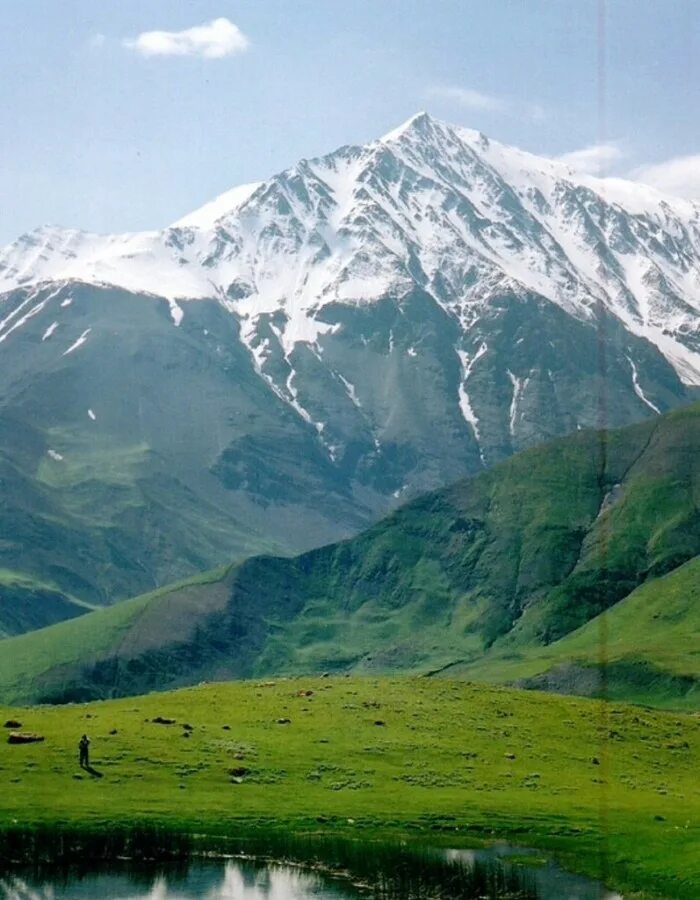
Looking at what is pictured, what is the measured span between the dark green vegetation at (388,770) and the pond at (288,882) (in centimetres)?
518

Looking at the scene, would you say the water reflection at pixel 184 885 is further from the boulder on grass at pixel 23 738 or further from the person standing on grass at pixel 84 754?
the boulder on grass at pixel 23 738

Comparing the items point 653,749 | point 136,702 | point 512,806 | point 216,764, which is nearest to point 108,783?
point 216,764

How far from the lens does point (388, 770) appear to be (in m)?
114

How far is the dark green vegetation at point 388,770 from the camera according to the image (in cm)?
9662

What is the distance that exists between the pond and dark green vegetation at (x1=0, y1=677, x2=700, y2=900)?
17.0 ft

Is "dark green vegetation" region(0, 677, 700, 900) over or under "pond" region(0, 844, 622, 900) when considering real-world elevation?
over

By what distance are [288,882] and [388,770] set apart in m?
29.2

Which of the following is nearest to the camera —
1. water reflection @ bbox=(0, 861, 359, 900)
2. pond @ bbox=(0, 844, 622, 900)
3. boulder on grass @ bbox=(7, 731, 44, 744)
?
water reflection @ bbox=(0, 861, 359, 900)

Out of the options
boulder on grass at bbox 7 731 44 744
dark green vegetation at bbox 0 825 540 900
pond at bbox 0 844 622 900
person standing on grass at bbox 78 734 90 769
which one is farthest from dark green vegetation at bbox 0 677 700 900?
pond at bbox 0 844 622 900

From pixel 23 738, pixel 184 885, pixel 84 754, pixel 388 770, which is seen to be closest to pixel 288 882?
pixel 184 885

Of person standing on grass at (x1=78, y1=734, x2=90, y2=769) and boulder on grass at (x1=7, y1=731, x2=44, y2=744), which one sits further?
boulder on grass at (x1=7, y1=731, x2=44, y2=744)

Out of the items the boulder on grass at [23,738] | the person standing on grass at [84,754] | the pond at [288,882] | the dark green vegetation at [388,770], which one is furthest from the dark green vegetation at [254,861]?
the boulder on grass at [23,738]

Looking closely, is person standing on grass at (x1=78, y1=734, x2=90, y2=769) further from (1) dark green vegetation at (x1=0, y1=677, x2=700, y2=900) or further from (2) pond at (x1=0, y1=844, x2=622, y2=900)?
(2) pond at (x1=0, y1=844, x2=622, y2=900)

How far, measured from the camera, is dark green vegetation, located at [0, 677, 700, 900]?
3804 inches
